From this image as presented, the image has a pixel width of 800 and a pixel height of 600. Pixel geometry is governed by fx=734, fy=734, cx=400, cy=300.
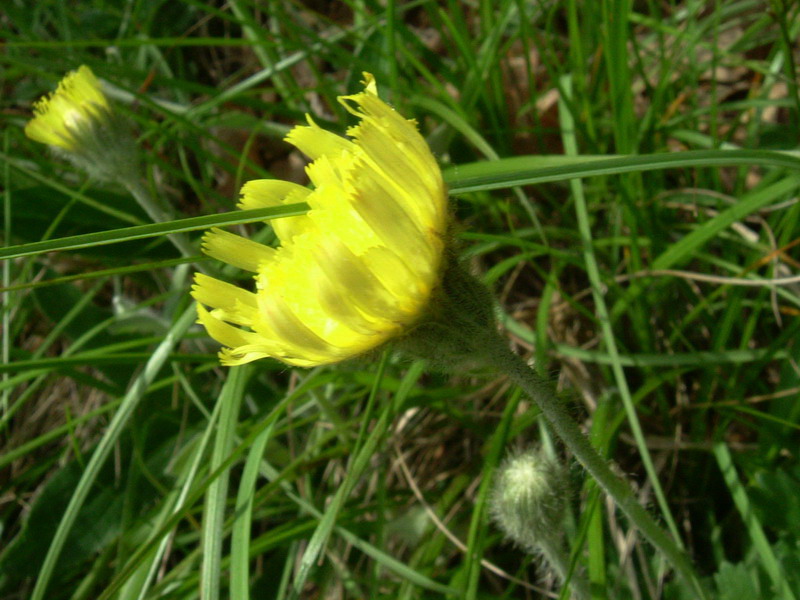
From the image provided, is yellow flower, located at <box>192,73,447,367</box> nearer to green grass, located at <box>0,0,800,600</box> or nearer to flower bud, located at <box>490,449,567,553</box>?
green grass, located at <box>0,0,800,600</box>

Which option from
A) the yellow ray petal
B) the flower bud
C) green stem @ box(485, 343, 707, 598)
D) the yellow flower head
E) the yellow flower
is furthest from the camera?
the yellow flower head

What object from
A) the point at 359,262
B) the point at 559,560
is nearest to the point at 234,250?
the point at 359,262

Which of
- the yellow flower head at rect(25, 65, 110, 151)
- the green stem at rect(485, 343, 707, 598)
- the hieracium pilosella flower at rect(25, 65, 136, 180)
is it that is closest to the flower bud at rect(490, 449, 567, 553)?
the green stem at rect(485, 343, 707, 598)

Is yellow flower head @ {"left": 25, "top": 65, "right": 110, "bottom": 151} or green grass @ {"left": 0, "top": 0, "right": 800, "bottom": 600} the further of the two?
yellow flower head @ {"left": 25, "top": 65, "right": 110, "bottom": 151}

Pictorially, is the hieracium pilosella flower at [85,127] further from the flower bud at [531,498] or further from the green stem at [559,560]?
the green stem at [559,560]

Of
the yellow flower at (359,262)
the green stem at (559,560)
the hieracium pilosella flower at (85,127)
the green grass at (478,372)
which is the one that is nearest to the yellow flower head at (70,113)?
the hieracium pilosella flower at (85,127)

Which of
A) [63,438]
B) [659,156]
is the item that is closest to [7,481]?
[63,438]

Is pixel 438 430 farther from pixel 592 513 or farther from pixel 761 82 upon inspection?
pixel 761 82
